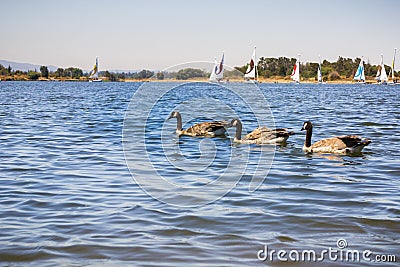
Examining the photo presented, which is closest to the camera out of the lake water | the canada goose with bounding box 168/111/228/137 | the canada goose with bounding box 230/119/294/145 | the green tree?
the lake water

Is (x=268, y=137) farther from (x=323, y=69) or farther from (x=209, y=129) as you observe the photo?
(x=323, y=69)

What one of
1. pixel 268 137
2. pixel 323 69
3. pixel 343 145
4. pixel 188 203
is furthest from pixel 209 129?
pixel 323 69

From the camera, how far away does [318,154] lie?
50.6 feet

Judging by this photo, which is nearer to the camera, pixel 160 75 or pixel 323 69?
pixel 160 75

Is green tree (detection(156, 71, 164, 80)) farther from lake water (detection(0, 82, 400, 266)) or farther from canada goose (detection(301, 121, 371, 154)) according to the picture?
canada goose (detection(301, 121, 371, 154))

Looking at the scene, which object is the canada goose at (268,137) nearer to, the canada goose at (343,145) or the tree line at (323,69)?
the canada goose at (343,145)

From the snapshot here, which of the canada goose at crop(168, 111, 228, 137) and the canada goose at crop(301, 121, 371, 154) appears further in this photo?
the canada goose at crop(168, 111, 228, 137)

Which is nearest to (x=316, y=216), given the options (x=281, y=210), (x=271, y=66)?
(x=281, y=210)

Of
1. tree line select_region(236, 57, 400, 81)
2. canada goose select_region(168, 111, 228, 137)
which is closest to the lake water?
canada goose select_region(168, 111, 228, 137)

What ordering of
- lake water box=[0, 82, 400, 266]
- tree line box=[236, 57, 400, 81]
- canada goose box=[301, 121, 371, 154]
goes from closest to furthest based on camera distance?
1. lake water box=[0, 82, 400, 266]
2. canada goose box=[301, 121, 371, 154]
3. tree line box=[236, 57, 400, 81]

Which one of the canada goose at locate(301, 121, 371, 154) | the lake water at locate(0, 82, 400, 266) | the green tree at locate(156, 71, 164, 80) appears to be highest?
the green tree at locate(156, 71, 164, 80)

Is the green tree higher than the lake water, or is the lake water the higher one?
the green tree

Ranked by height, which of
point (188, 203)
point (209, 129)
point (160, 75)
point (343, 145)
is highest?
point (160, 75)

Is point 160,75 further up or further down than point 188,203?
further up
